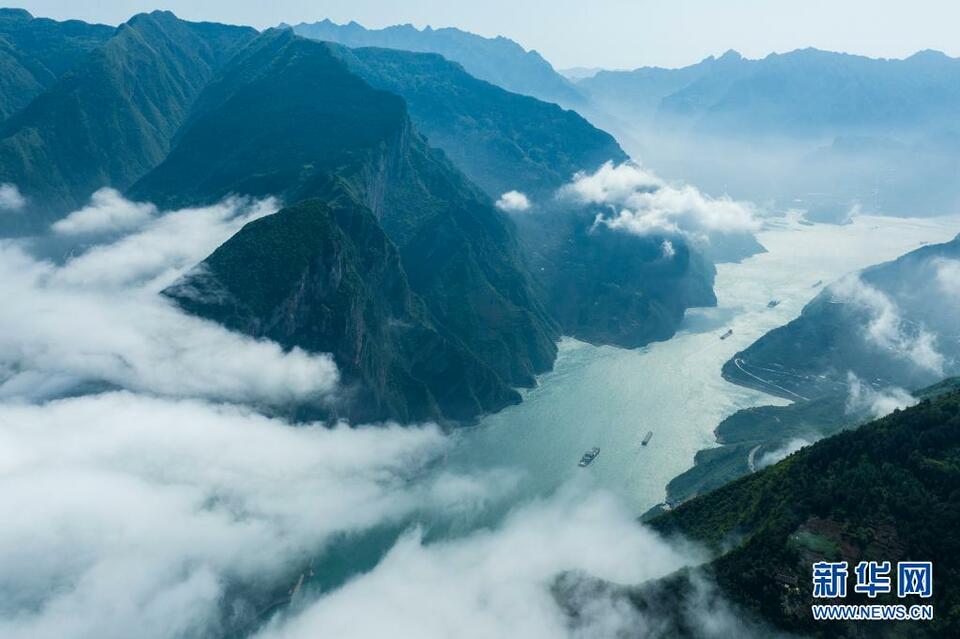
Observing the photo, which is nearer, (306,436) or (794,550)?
(794,550)

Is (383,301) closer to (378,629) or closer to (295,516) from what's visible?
(295,516)

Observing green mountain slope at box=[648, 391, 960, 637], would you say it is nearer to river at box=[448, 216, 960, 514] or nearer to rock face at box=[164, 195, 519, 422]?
river at box=[448, 216, 960, 514]

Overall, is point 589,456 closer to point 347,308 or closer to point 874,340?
point 347,308

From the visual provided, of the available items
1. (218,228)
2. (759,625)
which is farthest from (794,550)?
(218,228)

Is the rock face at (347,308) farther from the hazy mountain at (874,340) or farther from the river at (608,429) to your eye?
the hazy mountain at (874,340)

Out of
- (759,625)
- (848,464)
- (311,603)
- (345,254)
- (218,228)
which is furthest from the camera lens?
(218,228)

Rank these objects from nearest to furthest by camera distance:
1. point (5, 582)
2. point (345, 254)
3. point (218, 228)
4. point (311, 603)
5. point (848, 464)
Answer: point (848, 464)
point (5, 582)
point (311, 603)
point (345, 254)
point (218, 228)

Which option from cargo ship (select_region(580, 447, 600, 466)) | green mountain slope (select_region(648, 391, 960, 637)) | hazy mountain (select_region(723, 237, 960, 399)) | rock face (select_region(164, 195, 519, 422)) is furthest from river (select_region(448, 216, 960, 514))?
green mountain slope (select_region(648, 391, 960, 637))
